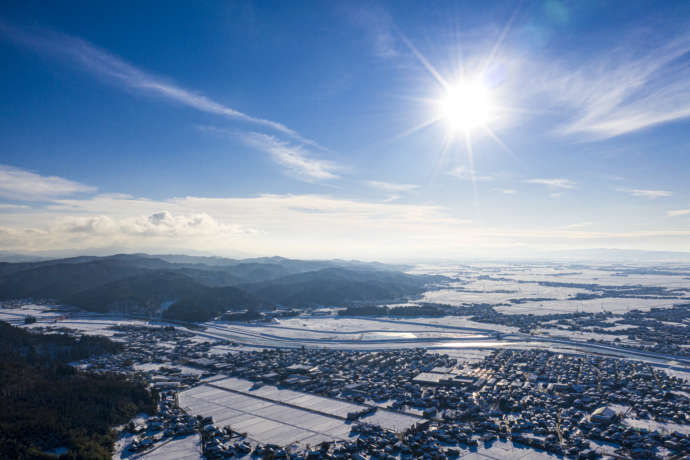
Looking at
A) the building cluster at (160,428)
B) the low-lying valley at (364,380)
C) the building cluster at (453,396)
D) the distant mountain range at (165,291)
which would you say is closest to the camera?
the building cluster at (453,396)

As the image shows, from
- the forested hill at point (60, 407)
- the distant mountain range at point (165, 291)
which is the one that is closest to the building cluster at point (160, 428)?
the forested hill at point (60, 407)

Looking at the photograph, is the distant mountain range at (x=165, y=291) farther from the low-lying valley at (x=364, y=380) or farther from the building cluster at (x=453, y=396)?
the building cluster at (x=453, y=396)

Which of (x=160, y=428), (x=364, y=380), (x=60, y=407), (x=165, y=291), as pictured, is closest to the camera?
(x=160, y=428)

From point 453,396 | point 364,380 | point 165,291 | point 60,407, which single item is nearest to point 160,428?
point 60,407

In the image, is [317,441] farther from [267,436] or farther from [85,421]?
[85,421]

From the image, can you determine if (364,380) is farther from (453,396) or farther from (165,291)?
(165,291)

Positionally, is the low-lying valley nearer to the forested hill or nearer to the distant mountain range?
the forested hill

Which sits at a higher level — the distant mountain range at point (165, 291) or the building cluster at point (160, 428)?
the distant mountain range at point (165, 291)

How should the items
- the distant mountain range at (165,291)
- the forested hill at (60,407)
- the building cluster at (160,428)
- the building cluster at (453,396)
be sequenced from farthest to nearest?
the distant mountain range at (165,291) < the building cluster at (160,428) < the building cluster at (453,396) < the forested hill at (60,407)

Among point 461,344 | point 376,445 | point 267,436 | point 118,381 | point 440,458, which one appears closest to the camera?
point 440,458

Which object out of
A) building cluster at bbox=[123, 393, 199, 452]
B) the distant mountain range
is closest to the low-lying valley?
building cluster at bbox=[123, 393, 199, 452]

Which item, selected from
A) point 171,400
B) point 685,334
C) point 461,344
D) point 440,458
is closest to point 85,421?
point 171,400
